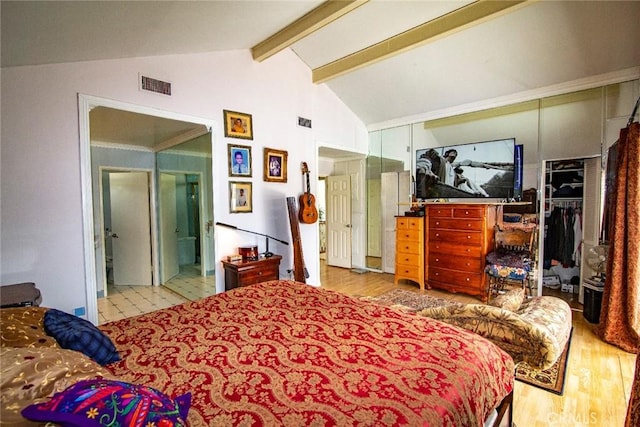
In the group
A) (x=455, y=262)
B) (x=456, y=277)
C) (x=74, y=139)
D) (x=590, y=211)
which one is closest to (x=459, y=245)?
(x=455, y=262)

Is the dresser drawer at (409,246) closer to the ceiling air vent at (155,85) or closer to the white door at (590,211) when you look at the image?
the white door at (590,211)

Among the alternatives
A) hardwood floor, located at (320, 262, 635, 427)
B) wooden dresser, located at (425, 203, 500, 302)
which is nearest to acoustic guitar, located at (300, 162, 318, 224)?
wooden dresser, located at (425, 203, 500, 302)

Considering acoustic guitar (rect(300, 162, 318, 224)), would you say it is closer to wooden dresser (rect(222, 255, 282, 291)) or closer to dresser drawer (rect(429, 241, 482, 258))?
wooden dresser (rect(222, 255, 282, 291))

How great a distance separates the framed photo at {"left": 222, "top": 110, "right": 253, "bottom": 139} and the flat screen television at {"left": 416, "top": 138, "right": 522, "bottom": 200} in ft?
8.98

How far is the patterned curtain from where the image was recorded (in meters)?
2.68

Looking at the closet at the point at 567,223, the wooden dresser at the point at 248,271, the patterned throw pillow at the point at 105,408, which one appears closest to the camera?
the patterned throw pillow at the point at 105,408

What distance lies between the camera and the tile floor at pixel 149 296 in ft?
12.7

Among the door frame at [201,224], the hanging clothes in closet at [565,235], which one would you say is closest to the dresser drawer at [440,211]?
the hanging clothes in closet at [565,235]

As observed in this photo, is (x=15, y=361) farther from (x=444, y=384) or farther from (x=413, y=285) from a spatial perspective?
(x=413, y=285)

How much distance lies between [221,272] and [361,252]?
3.14 meters

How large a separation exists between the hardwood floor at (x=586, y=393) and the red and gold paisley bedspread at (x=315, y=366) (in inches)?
29.6

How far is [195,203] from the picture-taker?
6656mm

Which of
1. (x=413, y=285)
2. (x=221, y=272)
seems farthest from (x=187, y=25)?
(x=413, y=285)

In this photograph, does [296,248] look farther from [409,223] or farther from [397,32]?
[397,32]
